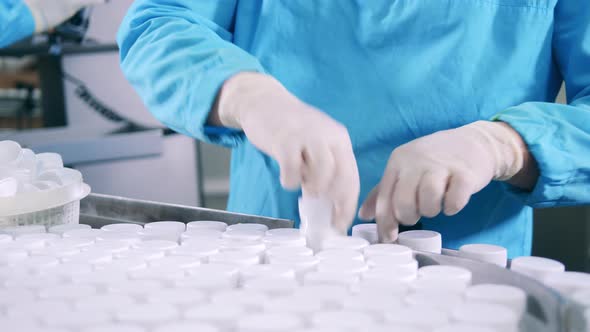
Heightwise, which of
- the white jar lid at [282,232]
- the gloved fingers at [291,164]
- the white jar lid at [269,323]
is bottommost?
the white jar lid at [282,232]

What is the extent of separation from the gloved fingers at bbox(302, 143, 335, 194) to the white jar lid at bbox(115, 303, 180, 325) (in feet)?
0.85

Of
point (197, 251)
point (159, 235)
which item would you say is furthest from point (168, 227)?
point (197, 251)

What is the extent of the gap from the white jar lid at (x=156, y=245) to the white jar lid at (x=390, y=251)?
243 mm

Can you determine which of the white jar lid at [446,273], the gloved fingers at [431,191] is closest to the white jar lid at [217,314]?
the white jar lid at [446,273]

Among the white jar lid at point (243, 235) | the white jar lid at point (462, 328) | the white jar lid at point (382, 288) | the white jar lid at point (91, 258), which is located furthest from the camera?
the white jar lid at point (243, 235)

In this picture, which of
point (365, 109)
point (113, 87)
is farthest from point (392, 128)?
point (113, 87)

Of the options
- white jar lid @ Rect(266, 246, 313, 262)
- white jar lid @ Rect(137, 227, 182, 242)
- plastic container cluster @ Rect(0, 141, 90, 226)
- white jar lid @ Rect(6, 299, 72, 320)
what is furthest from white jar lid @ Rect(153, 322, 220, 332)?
plastic container cluster @ Rect(0, 141, 90, 226)

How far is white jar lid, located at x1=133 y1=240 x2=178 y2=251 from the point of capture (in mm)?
789

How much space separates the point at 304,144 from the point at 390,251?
165mm

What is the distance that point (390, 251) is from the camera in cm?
75

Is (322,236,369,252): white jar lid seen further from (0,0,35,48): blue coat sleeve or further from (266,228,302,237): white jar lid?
(0,0,35,48): blue coat sleeve

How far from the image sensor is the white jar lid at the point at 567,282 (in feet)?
2.13

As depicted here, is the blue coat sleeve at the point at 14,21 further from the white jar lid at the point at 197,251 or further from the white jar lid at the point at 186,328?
the white jar lid at the point at 186,328

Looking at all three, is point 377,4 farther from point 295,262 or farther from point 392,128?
point 295,262
